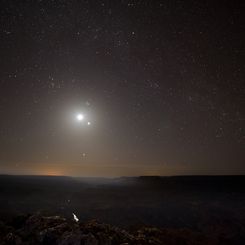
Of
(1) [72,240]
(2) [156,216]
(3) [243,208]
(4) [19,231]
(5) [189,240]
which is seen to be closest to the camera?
(1) [72,240]

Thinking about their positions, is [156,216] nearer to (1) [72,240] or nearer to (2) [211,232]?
(2) [211,232]

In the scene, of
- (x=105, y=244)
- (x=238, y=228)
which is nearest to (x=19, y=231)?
(x=105, y=244)

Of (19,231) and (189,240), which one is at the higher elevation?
(19,231)

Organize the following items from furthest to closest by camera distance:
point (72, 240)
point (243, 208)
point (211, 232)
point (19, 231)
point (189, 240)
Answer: point (243, 208) → point (211, 232) → point (189, 240) → point (19, 231) → point (72, 240)

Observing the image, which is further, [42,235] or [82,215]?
[82,215]

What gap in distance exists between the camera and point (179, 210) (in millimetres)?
53625

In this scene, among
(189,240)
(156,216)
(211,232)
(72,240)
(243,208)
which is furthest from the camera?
(243,208)

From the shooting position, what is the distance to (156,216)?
156 feet

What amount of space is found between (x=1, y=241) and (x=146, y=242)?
1181cm

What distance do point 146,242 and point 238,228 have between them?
58.4 feet

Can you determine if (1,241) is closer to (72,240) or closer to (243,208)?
(72,240)

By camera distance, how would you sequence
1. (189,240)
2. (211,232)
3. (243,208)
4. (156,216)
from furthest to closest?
(243,208), (156,216), (211,232), (189,240)

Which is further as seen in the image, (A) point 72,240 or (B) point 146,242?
(B) point 146,242

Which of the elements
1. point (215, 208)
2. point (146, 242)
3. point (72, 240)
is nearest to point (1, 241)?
A: point (72, 240)
